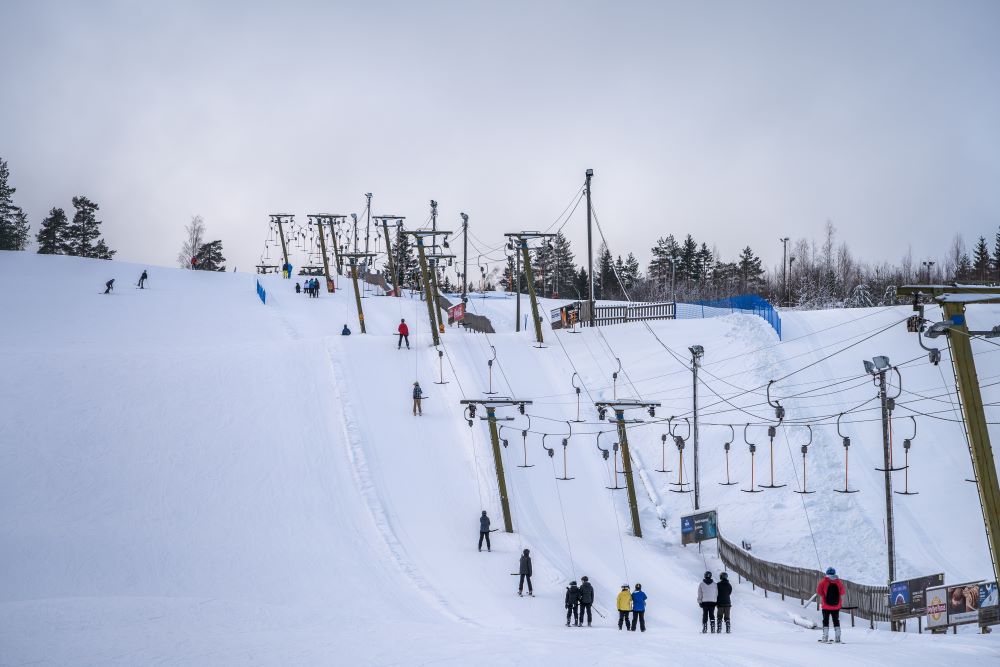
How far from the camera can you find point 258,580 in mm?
17375

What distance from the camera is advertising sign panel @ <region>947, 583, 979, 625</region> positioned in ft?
49.5

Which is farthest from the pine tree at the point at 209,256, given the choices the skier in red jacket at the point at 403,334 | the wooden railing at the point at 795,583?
the wooden railing at the point at 795,583

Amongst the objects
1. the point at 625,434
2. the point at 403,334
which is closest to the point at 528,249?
the point at 403,334

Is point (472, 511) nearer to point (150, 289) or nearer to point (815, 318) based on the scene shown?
point (815, 318)

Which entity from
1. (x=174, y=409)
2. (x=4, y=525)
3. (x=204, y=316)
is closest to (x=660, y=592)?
(x=4, y=525)

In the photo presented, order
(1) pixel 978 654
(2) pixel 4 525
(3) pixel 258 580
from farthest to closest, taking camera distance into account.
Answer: (2) pixel 4 525, (3) pixel 258 580, (1) pixel 978 654

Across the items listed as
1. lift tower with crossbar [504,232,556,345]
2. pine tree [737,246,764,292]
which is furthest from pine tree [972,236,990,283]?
lift tower with crossbar [504,232,556,345]

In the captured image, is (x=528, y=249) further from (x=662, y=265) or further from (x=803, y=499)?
(x=662, y=265)

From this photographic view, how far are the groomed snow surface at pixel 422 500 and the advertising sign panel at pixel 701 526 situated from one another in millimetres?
595

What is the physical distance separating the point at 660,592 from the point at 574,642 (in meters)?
7.50

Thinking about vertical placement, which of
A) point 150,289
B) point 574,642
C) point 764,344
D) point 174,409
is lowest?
point 574,642

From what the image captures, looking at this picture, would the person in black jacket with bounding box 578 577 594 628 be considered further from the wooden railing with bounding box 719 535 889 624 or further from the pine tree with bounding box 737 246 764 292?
the pine tree with bounding box 737 246 764 292

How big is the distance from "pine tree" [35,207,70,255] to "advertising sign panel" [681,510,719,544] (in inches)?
3653

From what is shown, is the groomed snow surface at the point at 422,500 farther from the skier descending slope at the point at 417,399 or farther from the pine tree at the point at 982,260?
the pine tree at the point at 982,260
